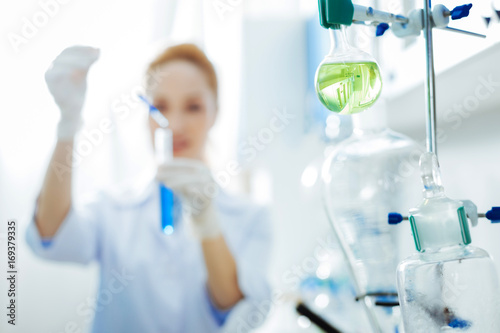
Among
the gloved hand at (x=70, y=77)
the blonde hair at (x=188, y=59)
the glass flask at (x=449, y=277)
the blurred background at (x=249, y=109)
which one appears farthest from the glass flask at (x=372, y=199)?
the blonde hair at (x=188, y=59)

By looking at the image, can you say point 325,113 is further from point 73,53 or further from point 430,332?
point 430,332

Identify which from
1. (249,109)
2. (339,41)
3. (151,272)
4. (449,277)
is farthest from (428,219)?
(249,109)

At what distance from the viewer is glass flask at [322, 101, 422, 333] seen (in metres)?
0.49

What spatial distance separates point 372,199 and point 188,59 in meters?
0.83

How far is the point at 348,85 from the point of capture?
32cm

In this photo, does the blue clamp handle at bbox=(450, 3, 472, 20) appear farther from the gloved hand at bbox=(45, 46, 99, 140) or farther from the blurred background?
the gloved hand at bbox=(45, 46, 99, 140)

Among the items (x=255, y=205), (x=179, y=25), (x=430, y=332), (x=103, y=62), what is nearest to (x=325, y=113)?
(x=255, y=205)

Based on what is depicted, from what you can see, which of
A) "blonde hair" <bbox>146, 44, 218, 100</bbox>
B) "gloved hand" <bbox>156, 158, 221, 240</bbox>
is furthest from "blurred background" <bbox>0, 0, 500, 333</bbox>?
"gloved hand" <bbox>156, 158, 221, 240</bbox>

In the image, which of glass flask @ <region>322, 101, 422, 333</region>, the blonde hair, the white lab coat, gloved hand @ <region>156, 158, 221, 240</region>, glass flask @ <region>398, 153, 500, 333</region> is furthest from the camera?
the blonde hair

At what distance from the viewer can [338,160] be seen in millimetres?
507

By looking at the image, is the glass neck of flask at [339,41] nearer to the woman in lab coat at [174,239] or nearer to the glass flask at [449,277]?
the glass flask at [449,277]

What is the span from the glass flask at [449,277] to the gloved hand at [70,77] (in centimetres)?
41

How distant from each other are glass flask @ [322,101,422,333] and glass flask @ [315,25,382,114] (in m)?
0.17

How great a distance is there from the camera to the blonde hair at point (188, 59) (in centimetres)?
121
